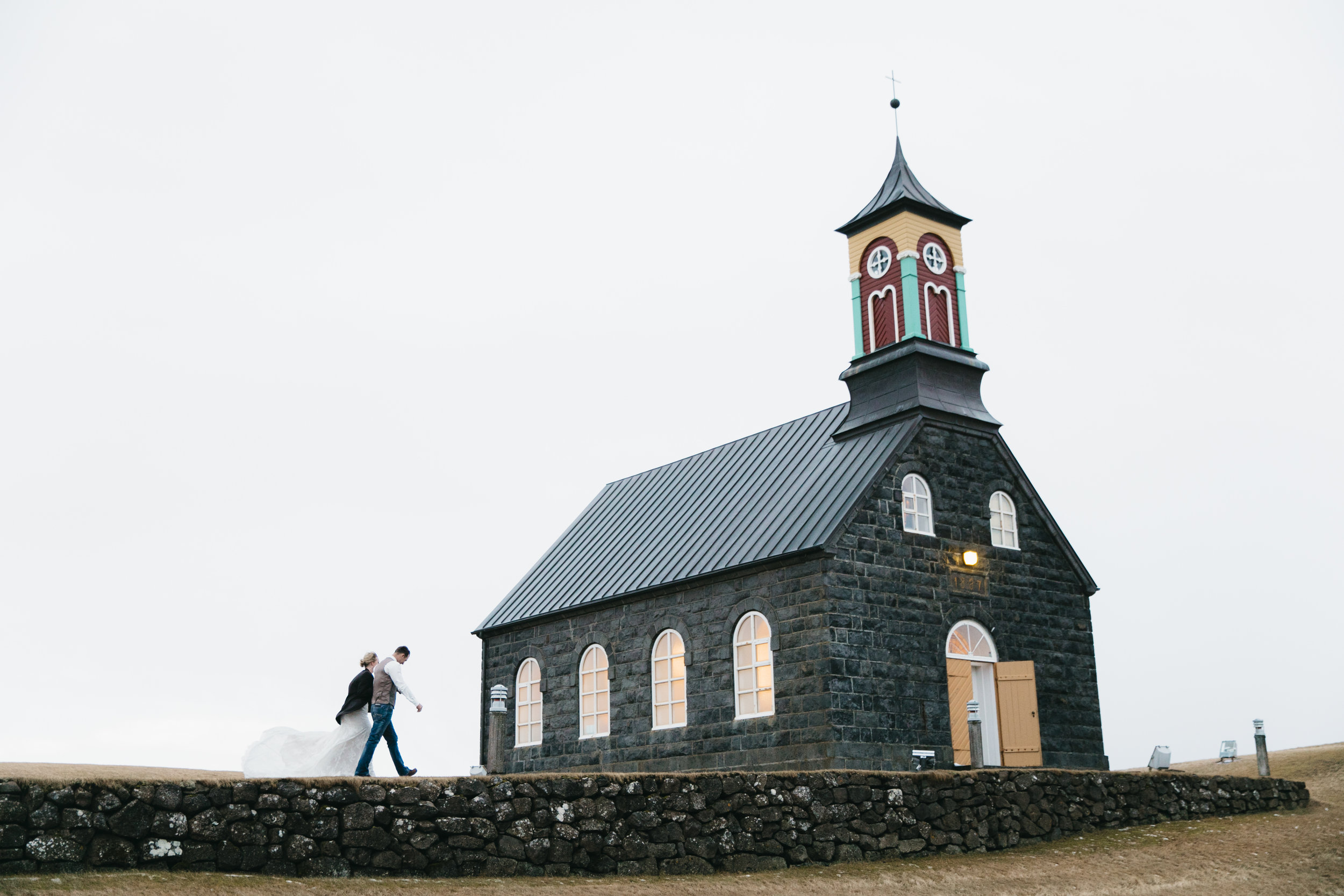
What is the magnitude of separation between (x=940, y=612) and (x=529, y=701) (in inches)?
425

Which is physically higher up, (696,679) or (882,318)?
(882,318)

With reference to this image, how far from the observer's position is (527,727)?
2900 cm

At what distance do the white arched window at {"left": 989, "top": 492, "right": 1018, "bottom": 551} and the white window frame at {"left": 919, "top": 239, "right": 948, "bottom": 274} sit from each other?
16.8ft

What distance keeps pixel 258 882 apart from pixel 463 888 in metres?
2.17

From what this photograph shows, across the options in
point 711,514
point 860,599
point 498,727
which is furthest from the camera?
point 711,514

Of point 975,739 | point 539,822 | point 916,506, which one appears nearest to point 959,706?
point 975,739

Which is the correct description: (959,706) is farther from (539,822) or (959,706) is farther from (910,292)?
(539,822)

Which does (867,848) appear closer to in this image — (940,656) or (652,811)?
(652,811)

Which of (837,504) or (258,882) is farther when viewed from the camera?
(837,504)

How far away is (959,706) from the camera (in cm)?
2314

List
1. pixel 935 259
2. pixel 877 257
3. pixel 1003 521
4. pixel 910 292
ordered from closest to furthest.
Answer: pixel 1003 521, pixel 910 292, pixel 935 259, pixel 877 257

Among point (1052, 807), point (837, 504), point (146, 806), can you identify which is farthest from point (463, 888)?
point (837, 504)

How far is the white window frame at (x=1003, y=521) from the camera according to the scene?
25234mm

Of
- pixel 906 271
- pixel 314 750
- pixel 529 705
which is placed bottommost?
pixel 314 750
